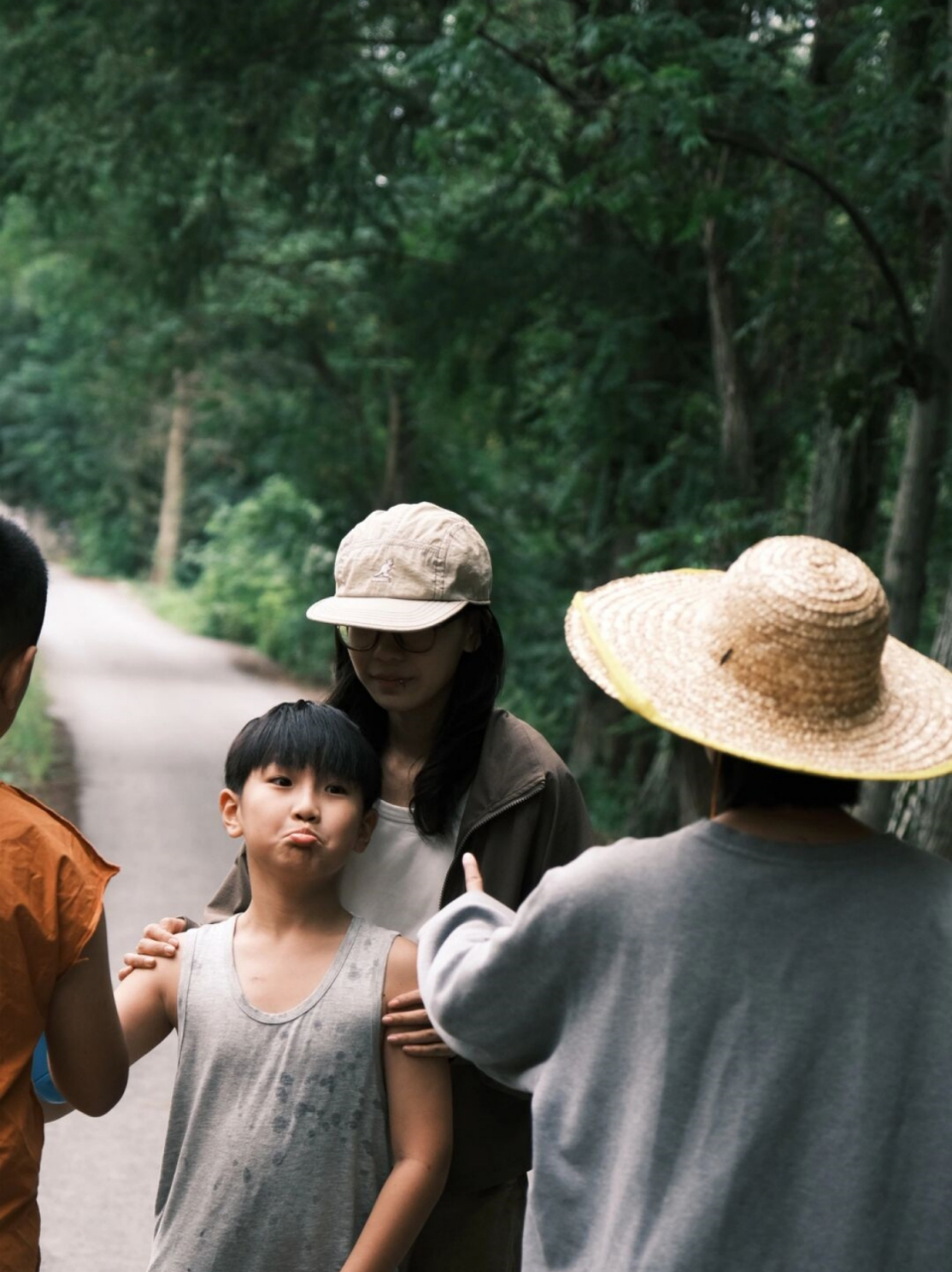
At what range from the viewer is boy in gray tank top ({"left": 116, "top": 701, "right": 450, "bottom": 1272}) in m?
2.23

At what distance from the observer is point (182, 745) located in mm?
16266

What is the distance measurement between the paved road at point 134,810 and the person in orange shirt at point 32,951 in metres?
3.06

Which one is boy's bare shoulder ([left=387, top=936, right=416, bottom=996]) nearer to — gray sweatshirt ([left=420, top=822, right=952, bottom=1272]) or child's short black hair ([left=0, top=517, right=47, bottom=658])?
gray sweatshirt ([left=420, top=822, right=952, bottom=1272])

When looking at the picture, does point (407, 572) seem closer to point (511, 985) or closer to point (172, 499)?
point (511, 985)

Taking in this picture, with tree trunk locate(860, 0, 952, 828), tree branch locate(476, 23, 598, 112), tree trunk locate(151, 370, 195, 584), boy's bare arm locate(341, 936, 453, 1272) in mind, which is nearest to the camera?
boy's bare arm locate(341, 936, 453, 1272)

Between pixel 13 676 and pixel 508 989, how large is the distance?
2.45 ft

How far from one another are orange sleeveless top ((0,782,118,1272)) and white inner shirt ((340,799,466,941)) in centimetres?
61

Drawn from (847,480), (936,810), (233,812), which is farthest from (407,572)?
(847,480)

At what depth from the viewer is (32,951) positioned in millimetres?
1981

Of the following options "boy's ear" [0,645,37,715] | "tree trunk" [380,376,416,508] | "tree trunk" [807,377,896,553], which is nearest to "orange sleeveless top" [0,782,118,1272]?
"boy's ear" [0,645,37,715]

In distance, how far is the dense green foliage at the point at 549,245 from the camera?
7707 millimetres

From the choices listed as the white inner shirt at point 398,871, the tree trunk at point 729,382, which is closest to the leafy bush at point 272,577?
the tree trunk at point 729,382

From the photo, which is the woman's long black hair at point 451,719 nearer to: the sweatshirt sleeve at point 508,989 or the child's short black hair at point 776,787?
the sweatshirt sleeve at point 508,989

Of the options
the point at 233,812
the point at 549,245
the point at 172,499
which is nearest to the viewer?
the point at 233,812
